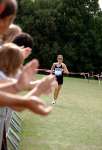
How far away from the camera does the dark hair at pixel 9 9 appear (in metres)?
3.63

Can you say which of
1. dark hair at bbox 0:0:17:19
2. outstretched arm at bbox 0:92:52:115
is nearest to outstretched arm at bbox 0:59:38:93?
outstretched arm at bbox 0:92:52:115

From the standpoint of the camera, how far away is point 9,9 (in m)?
3.65

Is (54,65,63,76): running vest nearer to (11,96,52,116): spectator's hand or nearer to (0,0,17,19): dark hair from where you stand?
(0,0,17,19): dark hair

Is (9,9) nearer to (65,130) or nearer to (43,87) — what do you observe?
(43,87)

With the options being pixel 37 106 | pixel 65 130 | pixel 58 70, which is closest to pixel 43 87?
pixel 37 106

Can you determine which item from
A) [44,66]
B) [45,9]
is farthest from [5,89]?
[45,9]

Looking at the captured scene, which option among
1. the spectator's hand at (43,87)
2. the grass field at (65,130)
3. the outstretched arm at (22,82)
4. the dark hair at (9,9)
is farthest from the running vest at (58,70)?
the dark hair at (9,9)

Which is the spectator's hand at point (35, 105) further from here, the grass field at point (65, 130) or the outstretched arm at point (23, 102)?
the grass field at point (65, 130)

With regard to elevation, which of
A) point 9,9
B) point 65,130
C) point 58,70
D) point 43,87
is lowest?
point 58,70

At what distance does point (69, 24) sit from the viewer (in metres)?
59.5

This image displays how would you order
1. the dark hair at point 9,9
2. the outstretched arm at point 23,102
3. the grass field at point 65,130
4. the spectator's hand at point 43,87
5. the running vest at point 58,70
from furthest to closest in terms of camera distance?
the running vest at point 58,70 → the grass field at point 65,130 → the spectator's hand at point 43,87 → the dark hair at point 9,9 → the outstretched arm at point 23,102

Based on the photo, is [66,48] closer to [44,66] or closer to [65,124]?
[44,66]

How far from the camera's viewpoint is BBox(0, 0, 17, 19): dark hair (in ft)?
11.9

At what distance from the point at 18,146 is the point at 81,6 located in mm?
52309
